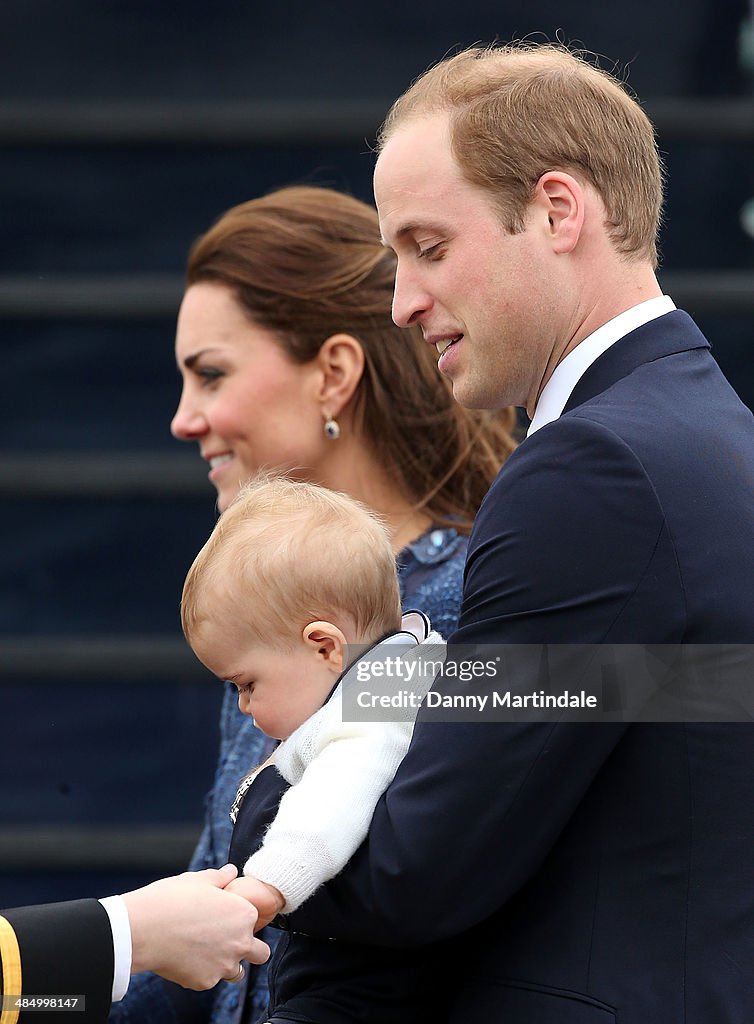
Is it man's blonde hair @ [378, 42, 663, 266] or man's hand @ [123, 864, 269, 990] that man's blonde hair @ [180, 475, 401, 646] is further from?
man's blonde hair @ [378, 42, 663, 266]

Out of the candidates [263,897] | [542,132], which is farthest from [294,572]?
[542,132]

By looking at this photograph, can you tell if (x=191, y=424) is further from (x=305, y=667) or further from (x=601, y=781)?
(x=601, y=781)

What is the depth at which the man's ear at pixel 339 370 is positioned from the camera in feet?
9.18

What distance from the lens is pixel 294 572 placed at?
194 cm

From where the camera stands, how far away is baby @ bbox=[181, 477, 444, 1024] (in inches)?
71.6

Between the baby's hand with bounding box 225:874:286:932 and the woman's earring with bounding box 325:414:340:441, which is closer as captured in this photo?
the baby's hand with bounding box 225:874:286:932

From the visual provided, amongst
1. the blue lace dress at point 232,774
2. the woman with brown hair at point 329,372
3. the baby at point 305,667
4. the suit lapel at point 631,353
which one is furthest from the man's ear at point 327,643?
the woman with brown hair at point 329,372

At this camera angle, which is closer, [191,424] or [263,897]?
[263,897]

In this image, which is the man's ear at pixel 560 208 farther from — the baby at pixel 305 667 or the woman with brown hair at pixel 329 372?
the woman with brown hair at pixel 329 372

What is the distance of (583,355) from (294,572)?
0.47 meters

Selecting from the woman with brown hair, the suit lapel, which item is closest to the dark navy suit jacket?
the suit lapel

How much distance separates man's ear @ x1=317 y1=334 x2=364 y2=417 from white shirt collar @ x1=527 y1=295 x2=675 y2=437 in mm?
1003

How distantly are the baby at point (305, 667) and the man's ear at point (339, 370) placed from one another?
74 cm

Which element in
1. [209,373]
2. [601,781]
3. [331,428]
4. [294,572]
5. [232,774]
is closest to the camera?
[601,781]
